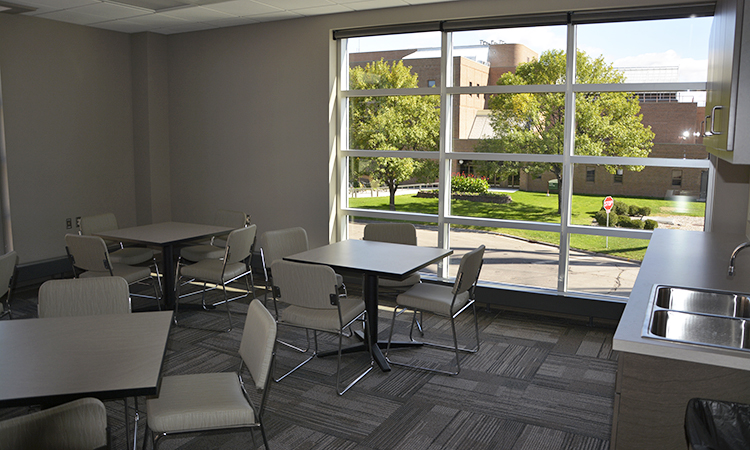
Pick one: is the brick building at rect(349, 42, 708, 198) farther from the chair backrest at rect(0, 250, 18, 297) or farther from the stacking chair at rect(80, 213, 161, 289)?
the chair backrest at rect(0, 250, 18, 297)

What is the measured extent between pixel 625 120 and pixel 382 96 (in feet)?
8.42

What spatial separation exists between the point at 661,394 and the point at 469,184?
13.5 ft

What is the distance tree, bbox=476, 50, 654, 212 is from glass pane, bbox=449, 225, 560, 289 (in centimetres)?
64

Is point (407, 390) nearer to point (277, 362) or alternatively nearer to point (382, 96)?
point (277, 362)

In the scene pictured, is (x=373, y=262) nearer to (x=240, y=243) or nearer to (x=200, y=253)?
(x=240, y=243)

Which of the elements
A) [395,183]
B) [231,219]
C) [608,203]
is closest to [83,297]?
[231,219]

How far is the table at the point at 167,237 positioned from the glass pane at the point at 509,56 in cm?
301

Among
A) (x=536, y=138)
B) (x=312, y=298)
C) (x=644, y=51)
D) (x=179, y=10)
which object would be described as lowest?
(x=312, y=298)

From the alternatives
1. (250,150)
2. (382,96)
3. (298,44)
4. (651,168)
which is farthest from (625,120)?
(250,150)

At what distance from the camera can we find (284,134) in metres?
6.93

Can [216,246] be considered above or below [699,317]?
below

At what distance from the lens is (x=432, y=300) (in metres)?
4.34

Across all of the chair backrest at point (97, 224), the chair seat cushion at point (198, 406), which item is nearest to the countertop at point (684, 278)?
the chair seat cushion at point (198, 406)

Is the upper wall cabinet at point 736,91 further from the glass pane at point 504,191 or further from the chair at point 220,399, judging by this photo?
the glass pane at point 504,191
